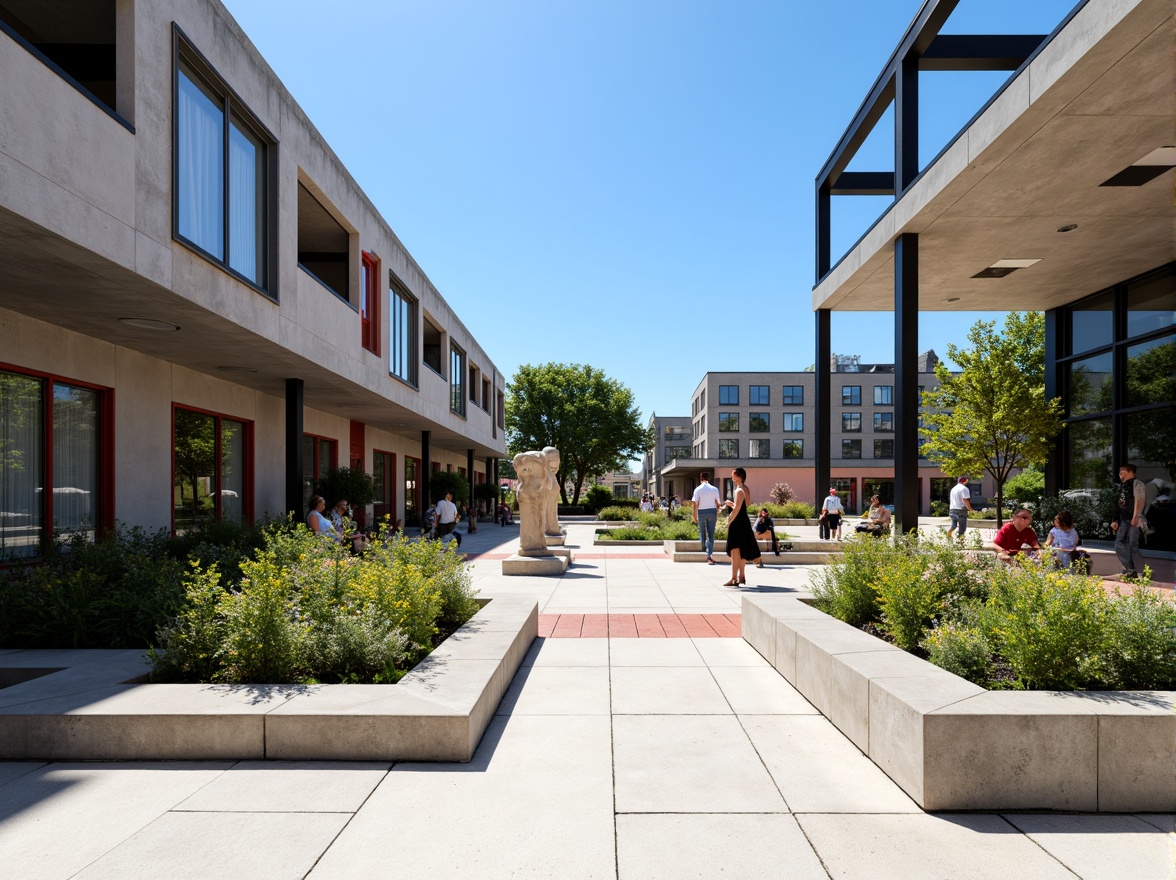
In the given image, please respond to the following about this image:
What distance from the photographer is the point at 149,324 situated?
10.2 m

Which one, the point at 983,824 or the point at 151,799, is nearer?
the point at 983,824

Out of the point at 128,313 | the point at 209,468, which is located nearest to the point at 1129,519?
the point at 128,313

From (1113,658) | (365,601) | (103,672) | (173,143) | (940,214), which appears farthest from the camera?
(940,214)

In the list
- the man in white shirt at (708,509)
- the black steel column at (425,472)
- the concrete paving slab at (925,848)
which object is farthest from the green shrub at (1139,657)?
the black steel column at (425,472)

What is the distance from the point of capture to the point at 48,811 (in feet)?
11.7

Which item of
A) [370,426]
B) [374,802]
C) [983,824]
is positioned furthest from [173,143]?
[370,426]

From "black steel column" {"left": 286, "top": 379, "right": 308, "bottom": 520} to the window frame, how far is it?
3731 millimetres

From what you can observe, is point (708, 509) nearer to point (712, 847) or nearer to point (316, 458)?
point (712, 847)

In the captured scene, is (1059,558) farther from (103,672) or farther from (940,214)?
(103,672)

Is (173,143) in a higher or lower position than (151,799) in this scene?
higher

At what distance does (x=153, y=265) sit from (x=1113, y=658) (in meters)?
10.2

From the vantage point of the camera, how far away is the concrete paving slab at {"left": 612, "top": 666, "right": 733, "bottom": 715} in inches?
207

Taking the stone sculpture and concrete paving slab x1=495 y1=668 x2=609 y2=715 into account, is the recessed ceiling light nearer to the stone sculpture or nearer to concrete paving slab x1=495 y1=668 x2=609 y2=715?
the stone sculpture

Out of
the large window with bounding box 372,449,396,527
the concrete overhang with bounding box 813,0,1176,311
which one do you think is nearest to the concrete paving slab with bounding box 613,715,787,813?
the concrete overhang with bounding box 813,0,1176,311
